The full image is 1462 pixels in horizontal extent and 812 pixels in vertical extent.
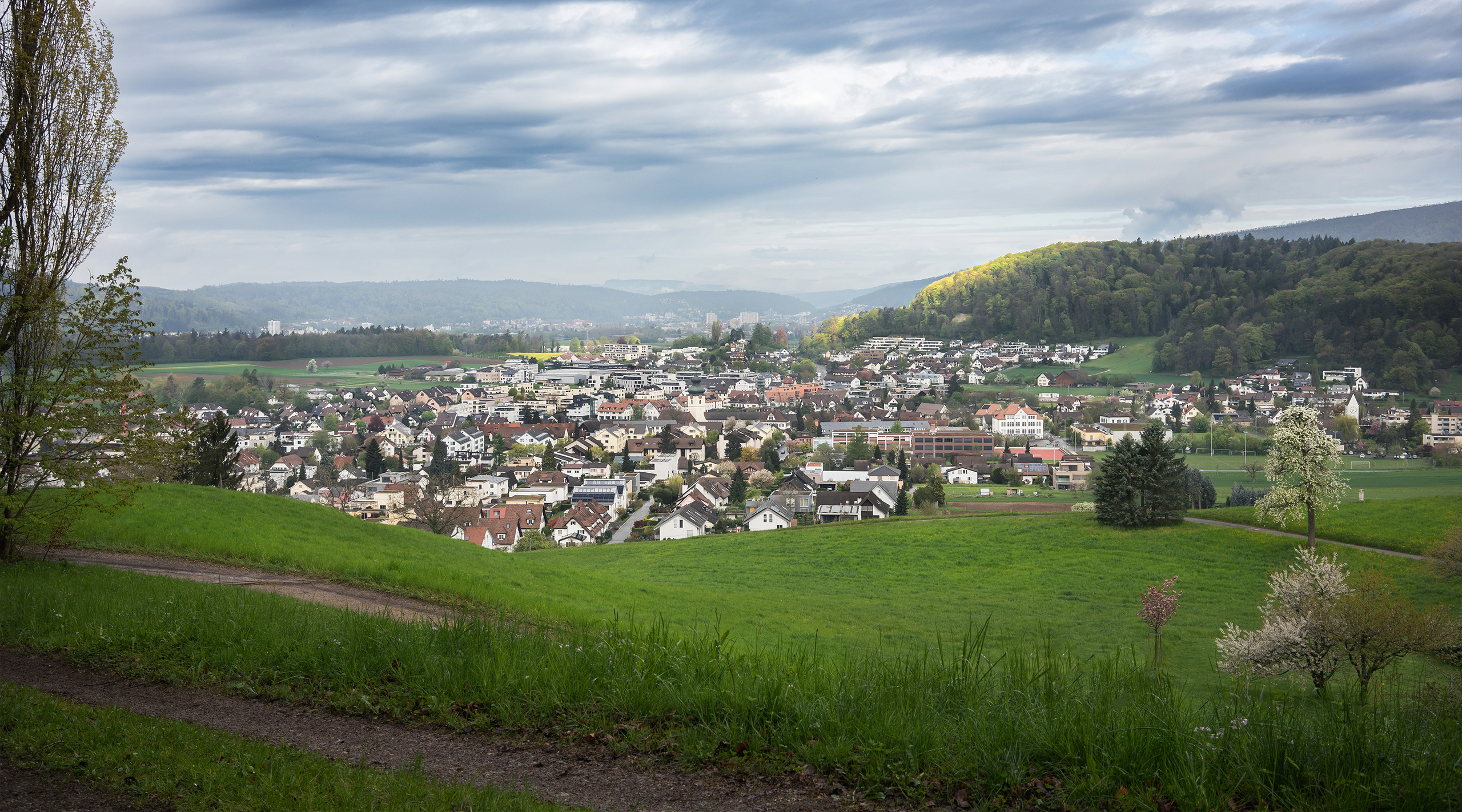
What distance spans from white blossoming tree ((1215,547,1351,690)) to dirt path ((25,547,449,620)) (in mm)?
10407

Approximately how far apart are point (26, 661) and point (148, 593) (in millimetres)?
1524

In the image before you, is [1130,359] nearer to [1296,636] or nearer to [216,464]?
[1296,636]

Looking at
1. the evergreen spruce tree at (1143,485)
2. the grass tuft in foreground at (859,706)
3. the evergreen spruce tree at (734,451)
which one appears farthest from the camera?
the evergreen spruce tree at (734,451)

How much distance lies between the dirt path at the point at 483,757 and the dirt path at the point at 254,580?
3153 millimetres

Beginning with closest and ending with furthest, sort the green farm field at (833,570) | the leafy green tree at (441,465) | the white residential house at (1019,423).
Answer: the green farm field at (833,570), the leafy green tree at (441,465), the white residential house at (1019,423)

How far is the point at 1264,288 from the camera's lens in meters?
128

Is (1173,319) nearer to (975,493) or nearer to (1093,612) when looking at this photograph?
(975,493)

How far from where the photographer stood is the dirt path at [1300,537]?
2303 centimetres

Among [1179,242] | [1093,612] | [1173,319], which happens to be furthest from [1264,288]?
[1093,612]

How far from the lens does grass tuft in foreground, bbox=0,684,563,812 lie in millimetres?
3666

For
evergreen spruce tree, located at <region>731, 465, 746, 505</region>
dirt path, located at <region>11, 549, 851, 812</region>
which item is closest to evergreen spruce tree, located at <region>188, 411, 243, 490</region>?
dirt path, located at <region>11, 549, 851, 812</region>

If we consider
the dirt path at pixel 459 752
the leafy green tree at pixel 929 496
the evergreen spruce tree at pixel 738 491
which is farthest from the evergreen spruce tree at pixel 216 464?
the leafy green tree at pixel 929 496

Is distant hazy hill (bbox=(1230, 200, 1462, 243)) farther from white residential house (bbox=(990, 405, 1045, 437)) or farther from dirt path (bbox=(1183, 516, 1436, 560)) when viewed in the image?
dirt path (bbox=(1183, 516, 1436, 560))

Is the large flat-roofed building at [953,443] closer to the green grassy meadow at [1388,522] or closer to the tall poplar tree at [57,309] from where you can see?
the green grassy meadow at [1388,522]
